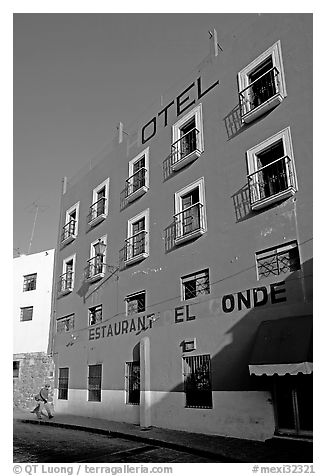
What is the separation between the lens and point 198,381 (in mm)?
12133

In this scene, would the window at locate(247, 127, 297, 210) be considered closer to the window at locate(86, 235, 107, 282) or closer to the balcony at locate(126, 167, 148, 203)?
the balcony at locate(126, 167, 148, 203)

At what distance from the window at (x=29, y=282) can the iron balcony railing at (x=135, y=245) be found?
10.5 m

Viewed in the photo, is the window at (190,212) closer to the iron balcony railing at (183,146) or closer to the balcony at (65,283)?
the iron balcony railing at (183,146)

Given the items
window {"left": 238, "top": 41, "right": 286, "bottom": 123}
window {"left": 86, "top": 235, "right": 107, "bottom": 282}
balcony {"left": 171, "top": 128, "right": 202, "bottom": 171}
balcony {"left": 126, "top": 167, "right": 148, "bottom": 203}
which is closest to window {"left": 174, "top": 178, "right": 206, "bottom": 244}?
balcony {"left": 171, "top": 128, "right": 202, "bottom": 171}

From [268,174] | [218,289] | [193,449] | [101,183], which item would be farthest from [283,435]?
[101,183]

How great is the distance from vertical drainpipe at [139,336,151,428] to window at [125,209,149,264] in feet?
10.9

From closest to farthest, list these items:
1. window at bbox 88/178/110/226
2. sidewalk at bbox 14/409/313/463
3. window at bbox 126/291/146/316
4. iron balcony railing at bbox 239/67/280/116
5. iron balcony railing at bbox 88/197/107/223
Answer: sidewalk at bbox 14/409/313/463, iron balcony railing at bbox 239/67/280/116, window at bbox 126/291/146/316, window at bbox 88/178/110/226, iron balcony railing at bbox 88/197/107/223

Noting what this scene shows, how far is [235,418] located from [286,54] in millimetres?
10619

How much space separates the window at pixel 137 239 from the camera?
1578cm

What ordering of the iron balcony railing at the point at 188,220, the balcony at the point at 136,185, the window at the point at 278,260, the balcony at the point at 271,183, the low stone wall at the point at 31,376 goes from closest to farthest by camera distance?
the window at the point at 278,260
the balcony at the point at 271,183
the iron balcony railing at the point at 188,220
the balcony at the point at 136,185
the low stone wall at the point at 31,376

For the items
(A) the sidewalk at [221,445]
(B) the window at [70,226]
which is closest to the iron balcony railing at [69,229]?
(B) the window at [70,226]

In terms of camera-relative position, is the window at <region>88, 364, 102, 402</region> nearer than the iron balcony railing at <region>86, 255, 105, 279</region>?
Yes

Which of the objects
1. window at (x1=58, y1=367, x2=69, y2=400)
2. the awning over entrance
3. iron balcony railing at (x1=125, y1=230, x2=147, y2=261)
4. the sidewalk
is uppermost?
iron balcony railing at (x1=125, y1=230, x2=147, y2=261)

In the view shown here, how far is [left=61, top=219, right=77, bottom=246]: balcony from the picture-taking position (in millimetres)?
Answer: 21328
